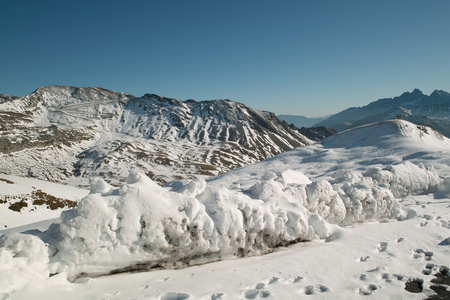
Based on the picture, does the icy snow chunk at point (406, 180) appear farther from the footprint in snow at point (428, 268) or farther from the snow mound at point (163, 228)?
the snow mound at point (163, 228)

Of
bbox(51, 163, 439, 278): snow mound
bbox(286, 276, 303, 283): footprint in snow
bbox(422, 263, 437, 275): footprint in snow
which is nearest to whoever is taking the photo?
bbox(286, 276, 303, 283): footprint in snow

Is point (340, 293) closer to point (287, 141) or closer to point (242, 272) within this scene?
point (242, 272)

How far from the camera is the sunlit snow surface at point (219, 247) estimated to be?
5520 mm

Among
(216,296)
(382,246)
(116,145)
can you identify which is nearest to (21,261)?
(216,296)

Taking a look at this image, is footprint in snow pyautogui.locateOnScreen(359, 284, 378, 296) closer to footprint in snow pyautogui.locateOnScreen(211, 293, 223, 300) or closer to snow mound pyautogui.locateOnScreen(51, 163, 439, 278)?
snow mound pyautogui.locateOnScreen(51, 163, 439, 278)

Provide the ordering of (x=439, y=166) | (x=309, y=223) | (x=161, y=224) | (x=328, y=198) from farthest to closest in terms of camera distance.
Answer: 1. (x=439, y=166)
2. (x=328, y=198)
3. (x=309, y=223)
4. (x=161, y=224)

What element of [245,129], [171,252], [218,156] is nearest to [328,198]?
[171,252]

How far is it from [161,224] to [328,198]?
25.4 feet

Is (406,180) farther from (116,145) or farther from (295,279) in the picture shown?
(116,145)

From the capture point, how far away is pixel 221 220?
7547 mm

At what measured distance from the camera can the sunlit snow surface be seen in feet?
18.1

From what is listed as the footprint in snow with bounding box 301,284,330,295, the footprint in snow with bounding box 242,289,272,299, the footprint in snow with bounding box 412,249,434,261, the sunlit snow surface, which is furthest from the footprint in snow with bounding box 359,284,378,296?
the footprint in snow with bounding box 412,249,434,261

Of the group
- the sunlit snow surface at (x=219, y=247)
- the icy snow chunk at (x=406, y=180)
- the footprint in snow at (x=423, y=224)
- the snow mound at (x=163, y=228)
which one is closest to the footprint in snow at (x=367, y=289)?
the sunlit snow surface at (x=219, y=247)

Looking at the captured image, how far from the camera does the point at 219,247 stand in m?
7.41
